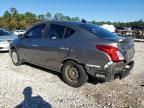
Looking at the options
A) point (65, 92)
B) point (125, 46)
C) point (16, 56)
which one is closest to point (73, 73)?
point (65, 92)

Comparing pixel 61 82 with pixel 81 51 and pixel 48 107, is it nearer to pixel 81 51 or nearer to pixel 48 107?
pixel 81 51

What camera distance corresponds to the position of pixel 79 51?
20.1 ft

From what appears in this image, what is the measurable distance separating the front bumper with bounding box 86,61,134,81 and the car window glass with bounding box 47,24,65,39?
1.45m

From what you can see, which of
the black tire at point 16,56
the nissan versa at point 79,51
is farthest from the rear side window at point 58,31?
the black tire at point 16,56

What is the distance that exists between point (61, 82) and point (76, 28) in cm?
160

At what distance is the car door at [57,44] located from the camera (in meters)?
6.50

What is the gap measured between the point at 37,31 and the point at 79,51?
85.8 inches

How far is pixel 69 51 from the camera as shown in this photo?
6.36m

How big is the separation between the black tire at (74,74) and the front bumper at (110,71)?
22 centimetres

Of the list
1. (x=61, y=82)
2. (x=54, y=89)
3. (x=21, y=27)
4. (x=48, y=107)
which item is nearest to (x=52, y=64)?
(x=61, y=82)

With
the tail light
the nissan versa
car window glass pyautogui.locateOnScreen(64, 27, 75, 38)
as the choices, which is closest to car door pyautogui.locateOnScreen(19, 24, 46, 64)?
the nissan versa

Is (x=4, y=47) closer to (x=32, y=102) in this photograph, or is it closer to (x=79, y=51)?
(x=79, y=51)

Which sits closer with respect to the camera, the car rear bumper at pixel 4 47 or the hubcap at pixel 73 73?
the hubcap at pixel 73 73

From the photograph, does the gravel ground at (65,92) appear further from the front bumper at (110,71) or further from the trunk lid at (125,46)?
the trunk lid at (125,46)
